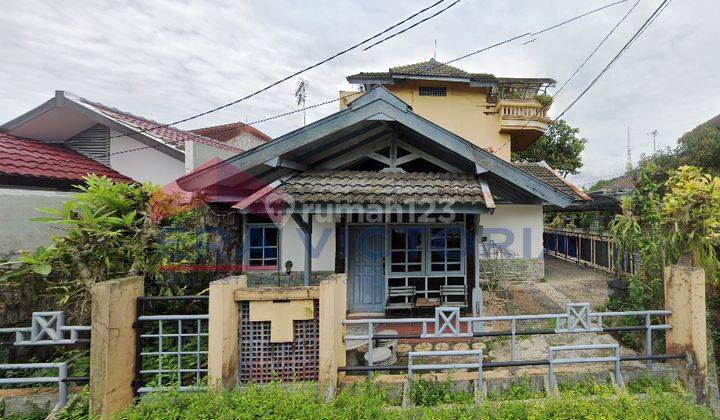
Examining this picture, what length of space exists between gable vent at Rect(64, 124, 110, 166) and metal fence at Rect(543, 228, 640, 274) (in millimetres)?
14795

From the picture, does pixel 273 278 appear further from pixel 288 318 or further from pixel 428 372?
pixel 428 372

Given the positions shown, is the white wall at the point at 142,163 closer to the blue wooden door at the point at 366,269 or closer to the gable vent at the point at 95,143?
the gable vent at the point at 95,143

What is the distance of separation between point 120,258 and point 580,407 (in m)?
6.25

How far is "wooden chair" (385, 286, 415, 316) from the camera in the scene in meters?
5.80

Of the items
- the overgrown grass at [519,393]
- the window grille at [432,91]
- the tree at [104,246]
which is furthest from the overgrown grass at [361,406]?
the window grille at [432,91]

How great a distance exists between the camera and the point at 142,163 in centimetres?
838

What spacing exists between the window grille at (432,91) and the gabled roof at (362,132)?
11875 millimetres

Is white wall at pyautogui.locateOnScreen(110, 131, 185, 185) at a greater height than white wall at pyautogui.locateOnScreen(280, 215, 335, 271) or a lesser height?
greater

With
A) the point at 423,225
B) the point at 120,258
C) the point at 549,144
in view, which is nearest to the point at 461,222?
the point at 423,225

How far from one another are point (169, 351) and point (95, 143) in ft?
24.3

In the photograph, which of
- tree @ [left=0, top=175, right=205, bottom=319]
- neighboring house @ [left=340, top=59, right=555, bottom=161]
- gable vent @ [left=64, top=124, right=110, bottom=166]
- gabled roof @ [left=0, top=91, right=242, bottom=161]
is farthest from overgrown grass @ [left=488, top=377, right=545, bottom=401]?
neighboring house @ [left=340, top=59, right=555, bottom=161]

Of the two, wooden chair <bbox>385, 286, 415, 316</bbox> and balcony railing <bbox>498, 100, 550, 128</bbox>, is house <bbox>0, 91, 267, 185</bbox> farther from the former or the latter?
balcony railing <bbox>498, 100, 550, 128</bbox>

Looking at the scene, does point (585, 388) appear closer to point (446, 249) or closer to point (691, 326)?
point (691, 326)

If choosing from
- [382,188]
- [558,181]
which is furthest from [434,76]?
[382,188]
